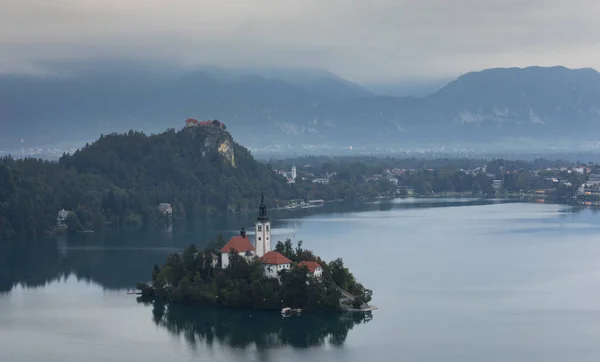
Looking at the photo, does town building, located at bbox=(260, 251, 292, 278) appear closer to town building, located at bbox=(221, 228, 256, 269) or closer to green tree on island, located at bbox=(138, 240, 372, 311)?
green tree on island, located at bbox=(138, 240, 372, 311)

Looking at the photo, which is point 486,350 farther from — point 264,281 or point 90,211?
point 90,211

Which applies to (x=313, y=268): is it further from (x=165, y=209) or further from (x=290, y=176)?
(x=290, y=176)

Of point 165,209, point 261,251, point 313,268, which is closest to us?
point 313,268

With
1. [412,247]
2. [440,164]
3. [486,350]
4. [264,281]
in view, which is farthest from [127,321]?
[440,164]

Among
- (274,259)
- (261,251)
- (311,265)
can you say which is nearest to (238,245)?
(261,251)

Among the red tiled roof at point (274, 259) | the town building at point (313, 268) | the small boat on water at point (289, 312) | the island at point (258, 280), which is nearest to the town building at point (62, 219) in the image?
the island at point (258, 280)
